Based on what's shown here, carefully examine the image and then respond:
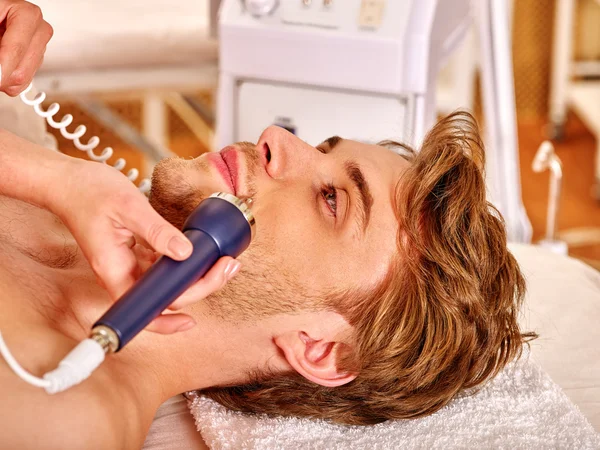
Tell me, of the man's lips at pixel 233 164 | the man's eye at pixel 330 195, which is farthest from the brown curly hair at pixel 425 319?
the man's lips at pixel 233 164

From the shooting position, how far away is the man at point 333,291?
1.32m

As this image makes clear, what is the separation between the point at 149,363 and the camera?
129 cm

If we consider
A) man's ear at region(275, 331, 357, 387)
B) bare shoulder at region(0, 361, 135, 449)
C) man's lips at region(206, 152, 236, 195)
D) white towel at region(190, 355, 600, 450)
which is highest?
man's lips at region(206, 152, 236, 195)

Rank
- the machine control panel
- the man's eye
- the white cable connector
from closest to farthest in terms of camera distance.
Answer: the white cable connector, the man's eye, the machine control panel

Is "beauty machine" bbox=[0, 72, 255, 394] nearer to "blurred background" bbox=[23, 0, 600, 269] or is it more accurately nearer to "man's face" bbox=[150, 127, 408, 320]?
"man's face" bbox=[150, 127, 408, 320]

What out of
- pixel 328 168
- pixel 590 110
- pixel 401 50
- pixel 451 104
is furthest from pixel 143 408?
pixel 590 110

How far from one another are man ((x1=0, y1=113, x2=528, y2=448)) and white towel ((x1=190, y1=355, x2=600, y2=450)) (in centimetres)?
3

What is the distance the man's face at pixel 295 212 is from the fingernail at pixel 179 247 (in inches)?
13.7

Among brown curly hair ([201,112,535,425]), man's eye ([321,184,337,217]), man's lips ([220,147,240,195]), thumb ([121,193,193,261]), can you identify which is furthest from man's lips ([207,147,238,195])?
thumb ([121,193,193,261])

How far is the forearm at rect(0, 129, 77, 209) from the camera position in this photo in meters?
1.16

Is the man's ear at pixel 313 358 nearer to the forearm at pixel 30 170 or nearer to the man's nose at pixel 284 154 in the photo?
the man's nose at pixel 284 154

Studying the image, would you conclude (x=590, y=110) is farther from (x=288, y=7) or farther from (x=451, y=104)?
(x=288, y=7)

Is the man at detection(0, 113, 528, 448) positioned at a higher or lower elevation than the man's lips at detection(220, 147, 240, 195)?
lower

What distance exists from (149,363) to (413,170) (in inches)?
21.1
